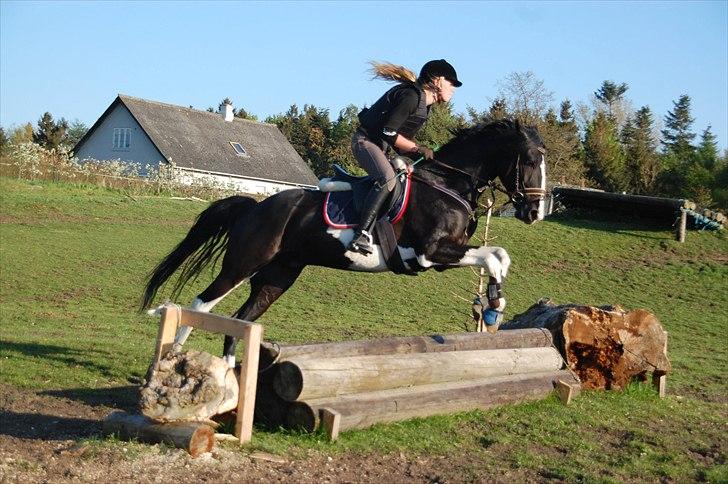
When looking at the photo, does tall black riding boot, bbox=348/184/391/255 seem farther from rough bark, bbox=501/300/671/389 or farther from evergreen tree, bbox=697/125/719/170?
evergreen tree, bbox=697/125/719/170

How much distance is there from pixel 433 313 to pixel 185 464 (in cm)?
1312

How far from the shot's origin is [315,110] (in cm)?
7438

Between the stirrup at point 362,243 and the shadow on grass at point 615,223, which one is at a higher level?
the shadow on grass at point 615,223

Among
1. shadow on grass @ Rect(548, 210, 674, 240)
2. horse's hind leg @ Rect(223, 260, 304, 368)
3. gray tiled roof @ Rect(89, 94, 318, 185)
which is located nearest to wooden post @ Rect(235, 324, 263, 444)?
horse's hind leg @ Rect(223, 260, 304, 368)

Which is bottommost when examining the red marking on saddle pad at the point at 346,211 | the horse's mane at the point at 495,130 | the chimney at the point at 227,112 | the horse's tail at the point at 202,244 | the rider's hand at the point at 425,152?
the horse's tail at the point at 202,244

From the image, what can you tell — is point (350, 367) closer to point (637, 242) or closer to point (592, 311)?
point (592, 311)

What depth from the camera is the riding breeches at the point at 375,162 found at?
26.8 ft

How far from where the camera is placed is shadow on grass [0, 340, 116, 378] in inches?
407

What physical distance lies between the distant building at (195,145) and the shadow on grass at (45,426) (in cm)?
3850

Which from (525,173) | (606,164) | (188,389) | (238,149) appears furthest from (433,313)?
(238,149)

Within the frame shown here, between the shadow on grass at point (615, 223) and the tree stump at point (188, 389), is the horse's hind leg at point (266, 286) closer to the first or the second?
the tree stump at point (188, 389)

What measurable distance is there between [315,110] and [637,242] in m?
51.0

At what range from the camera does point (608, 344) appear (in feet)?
32.8

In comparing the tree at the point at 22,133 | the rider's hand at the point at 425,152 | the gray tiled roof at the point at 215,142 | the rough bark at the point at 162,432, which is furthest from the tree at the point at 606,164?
the tree at the point at 22,133
